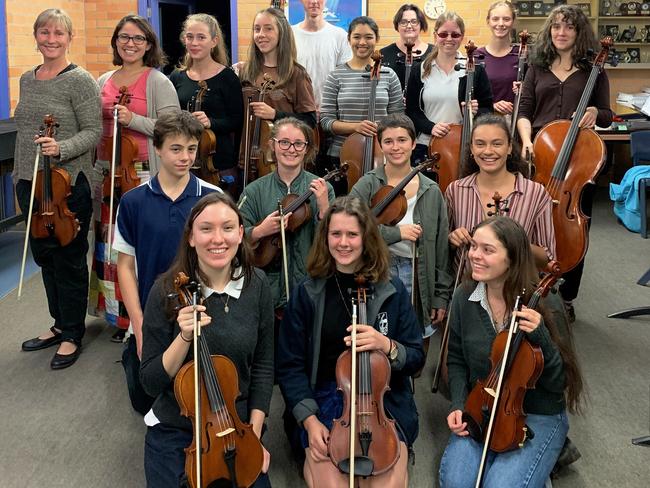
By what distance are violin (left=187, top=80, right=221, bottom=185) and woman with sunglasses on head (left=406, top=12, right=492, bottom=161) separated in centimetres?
90

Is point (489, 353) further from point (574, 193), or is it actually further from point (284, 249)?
point (574, 193)

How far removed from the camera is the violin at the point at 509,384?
6.43ft

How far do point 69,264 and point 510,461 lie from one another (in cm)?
187

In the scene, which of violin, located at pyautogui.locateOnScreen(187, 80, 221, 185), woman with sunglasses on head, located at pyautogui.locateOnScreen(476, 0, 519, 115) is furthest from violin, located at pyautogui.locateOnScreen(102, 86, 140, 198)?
woman with sunglasses on head, located at pyautogui.locateOnScreen(476, 0, 519, 115)

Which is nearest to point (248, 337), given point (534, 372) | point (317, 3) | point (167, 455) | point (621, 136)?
point (167, 455)

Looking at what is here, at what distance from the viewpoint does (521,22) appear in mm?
6574

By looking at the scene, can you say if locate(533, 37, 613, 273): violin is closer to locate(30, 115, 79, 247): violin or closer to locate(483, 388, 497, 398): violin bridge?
locate(483, 388, 497, 398): violin bridge

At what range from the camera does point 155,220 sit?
2.45m

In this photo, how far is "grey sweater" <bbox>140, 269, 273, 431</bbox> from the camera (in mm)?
1977

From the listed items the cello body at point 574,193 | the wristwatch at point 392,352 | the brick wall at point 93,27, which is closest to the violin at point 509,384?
the wristwatch at point 392,352

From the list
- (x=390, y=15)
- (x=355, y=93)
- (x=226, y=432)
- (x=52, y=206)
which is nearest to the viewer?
(x=226, y=432)

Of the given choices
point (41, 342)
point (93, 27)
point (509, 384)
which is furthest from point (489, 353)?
point (93, 27)

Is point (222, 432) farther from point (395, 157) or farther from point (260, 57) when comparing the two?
point (260, 57)

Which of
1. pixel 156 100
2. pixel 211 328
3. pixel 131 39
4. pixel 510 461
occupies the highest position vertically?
pixel 131 39
